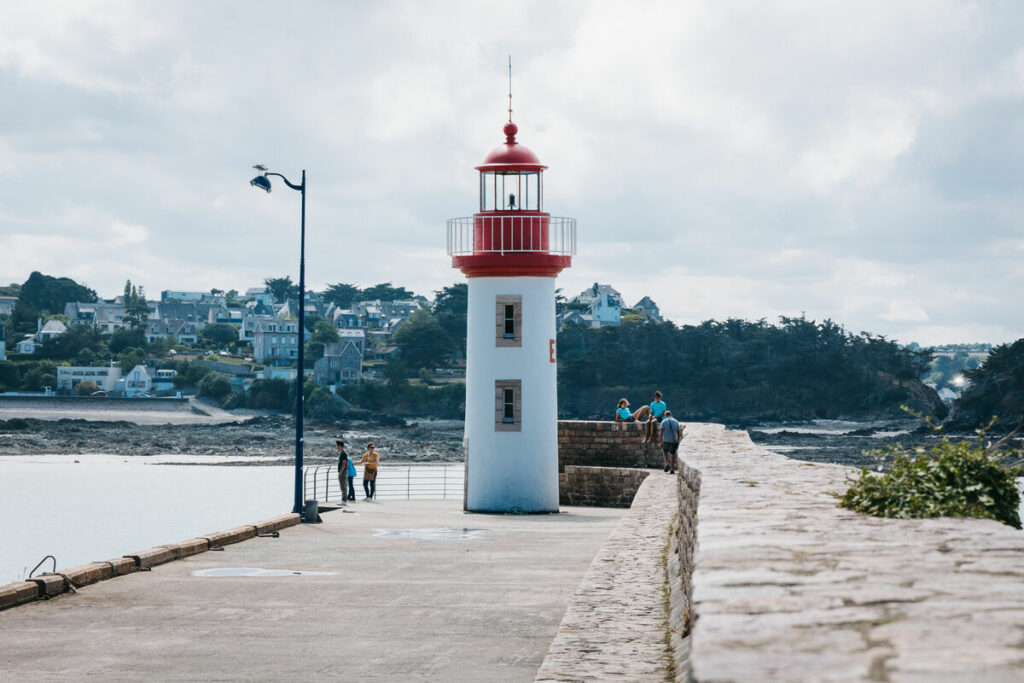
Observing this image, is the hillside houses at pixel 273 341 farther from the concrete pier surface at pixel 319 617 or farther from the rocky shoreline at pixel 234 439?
the concrete pier surface at pixel 319 617

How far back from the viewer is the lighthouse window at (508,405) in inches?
1022

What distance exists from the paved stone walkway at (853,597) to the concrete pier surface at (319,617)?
4.37 metres

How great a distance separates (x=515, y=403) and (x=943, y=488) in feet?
64.6

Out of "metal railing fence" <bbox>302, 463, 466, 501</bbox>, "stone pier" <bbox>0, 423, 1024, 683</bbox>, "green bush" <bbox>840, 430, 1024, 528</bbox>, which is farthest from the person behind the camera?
"metal railing fence" <bbox>302, 463, 466, 501</bbox>

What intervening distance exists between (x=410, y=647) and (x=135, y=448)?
87.2m

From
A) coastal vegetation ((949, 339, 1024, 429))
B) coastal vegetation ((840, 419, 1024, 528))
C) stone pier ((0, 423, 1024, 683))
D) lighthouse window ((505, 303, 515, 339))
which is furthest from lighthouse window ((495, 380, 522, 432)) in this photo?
coastal vegetation ((949, 339, 1024, 429))

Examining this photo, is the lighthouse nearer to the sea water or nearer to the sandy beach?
the sea water

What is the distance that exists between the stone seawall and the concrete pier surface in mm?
159

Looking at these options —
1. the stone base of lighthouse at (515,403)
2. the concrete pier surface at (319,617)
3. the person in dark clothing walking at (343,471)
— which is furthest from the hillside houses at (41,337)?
the concrete pier surface at (319,617)

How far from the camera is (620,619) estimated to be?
973cm

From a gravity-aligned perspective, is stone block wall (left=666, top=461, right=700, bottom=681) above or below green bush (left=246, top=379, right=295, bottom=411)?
below

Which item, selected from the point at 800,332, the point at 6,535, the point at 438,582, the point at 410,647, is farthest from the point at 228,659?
the point at 800,332

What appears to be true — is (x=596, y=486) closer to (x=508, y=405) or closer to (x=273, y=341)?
(x=508, y=405)

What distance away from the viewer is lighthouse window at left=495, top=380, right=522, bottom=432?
25969 mm
